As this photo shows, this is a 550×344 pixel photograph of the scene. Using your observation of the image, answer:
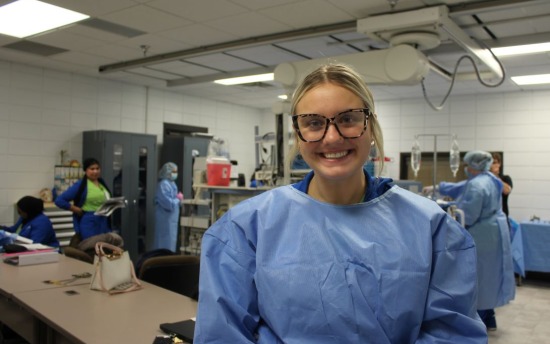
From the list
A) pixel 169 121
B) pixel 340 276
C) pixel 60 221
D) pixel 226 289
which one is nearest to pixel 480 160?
pixel 340 276

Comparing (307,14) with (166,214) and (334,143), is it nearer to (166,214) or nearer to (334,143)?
(334,143)

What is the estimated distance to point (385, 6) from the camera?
384 cm

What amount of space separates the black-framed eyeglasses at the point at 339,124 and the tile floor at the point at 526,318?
379 centimetres

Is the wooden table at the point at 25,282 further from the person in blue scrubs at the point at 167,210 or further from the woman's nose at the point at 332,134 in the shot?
the person in blue scrubs at the point at 167,210

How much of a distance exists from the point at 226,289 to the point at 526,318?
4.78m

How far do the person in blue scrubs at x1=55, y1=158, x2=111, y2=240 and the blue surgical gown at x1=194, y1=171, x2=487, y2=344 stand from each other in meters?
4.33

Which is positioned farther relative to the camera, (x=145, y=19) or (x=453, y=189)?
(x=453, y=189)

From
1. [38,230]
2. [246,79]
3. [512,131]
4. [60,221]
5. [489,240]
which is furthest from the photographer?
[512,131]

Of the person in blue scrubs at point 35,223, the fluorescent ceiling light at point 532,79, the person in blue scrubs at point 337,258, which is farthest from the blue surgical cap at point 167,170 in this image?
the person in blue scrubs at point 337,258

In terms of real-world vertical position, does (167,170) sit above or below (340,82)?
below

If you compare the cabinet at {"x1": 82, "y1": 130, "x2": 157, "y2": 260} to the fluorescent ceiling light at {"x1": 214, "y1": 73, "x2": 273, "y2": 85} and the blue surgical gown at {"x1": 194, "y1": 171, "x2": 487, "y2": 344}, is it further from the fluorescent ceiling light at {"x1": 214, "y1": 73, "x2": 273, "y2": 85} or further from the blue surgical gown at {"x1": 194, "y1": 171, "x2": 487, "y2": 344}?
the blue surgical gown at {"x1": 194, "y1": 171, "x2": 487, "y2": 344}

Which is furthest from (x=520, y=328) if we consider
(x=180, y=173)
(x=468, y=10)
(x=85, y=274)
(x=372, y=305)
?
(x=180, y=173)

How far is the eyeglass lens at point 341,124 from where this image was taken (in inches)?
47.8

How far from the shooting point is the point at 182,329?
6.55 ft
